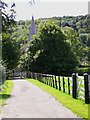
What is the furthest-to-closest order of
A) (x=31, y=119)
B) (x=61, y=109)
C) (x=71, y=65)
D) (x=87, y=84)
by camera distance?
(x=71, y=65)
(x=87, y=84)
(x=61, y=109)
(x=31, y=119)

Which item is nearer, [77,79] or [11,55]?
[77,79]

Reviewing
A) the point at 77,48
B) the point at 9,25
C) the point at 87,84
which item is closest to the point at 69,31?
the point at 77,48

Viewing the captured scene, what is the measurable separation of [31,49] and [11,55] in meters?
11.8

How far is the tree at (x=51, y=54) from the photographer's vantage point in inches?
2751

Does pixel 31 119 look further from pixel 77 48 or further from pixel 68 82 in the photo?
pixel 77 48

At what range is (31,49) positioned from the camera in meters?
74.6

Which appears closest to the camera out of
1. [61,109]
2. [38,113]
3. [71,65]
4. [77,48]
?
[38,113]

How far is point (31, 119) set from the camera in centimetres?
1113

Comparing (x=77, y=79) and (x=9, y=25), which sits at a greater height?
(x=9, y=25)

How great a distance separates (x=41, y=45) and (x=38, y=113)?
5976 cm

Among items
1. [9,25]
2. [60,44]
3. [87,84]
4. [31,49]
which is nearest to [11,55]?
[31,49]

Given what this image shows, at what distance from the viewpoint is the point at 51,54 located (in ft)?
230

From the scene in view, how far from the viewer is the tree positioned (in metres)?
69.9

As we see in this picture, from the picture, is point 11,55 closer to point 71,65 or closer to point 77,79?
point 71,65
